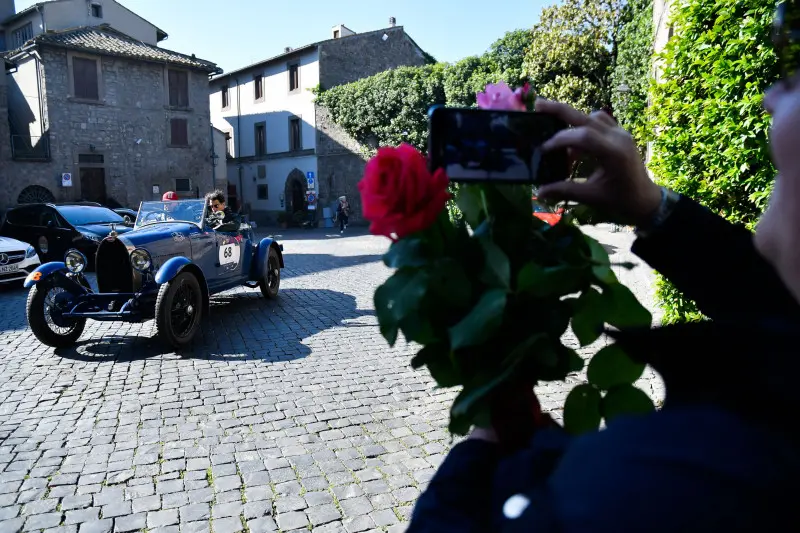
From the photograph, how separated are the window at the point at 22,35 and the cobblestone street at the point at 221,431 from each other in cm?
3061

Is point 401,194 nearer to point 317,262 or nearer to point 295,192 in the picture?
point 317,262

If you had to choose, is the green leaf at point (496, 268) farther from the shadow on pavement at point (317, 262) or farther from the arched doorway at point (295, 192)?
the arched doorway at point (295, 192)

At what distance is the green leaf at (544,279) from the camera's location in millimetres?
971

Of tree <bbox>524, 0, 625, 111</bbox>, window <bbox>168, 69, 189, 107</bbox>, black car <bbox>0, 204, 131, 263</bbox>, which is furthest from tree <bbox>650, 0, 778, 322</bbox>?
window <bbox>168, 69, 189, 107</bbox>

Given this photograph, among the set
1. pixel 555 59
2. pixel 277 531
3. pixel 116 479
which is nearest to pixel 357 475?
pixel 277 531

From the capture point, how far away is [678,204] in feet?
4.15

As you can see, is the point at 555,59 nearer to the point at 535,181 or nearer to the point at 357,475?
the point at 357,475

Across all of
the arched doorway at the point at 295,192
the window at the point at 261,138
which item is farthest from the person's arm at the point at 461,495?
the window at the point at 261,138

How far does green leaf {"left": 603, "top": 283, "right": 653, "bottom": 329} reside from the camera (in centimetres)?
107

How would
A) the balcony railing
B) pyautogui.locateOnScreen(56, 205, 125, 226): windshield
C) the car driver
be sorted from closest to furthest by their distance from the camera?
the car driver → pyautogui.locateOnScreen(56, 205, 125, 226): windshield → the balcony railing

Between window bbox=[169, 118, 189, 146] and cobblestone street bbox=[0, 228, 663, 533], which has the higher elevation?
window bbox=[169, 118, 189, 146]

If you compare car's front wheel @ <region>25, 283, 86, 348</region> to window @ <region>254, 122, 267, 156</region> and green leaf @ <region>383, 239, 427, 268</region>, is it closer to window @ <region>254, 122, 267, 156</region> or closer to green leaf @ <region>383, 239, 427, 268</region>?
green leaf @ <region>383, 239, 427, 268</region>

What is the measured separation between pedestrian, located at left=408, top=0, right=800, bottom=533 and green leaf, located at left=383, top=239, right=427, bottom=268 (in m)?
0.31

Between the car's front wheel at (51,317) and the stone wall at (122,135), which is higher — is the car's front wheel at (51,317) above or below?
below
